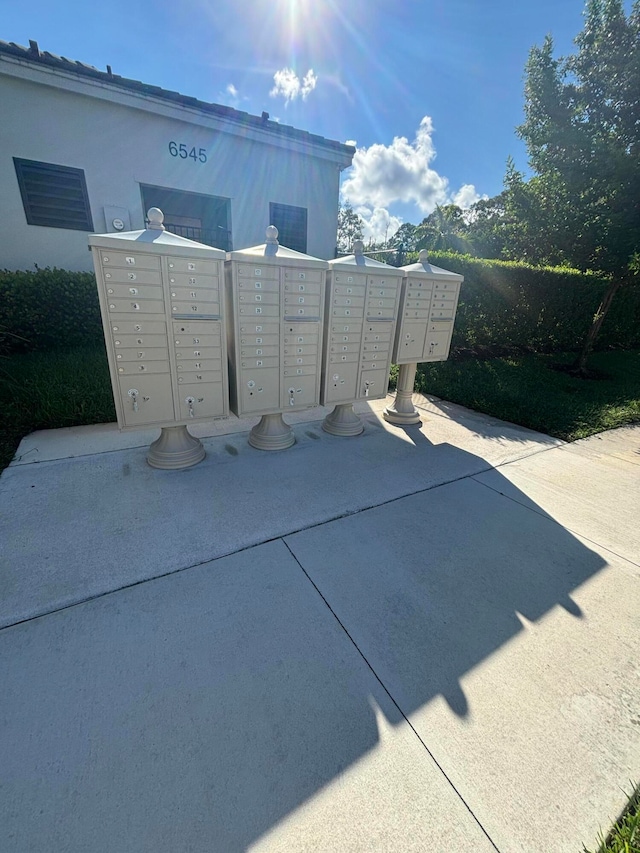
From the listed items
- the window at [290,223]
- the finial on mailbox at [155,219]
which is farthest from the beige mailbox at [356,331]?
the window at [290,223]

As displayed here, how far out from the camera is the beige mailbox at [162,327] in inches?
94.3

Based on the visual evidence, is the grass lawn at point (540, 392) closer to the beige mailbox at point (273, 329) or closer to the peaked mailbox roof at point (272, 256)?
the beige mailbox at point (273, 329)

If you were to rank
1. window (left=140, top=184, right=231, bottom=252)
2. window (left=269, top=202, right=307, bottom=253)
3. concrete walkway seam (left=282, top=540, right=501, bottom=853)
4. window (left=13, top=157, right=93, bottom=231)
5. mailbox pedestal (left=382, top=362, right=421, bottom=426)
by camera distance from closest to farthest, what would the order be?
concrete walkway seam (left=282, top=540, right=501, bottom=853)
mailbox pedestal (left=382, top=362, right=421, bottom=426)
window (left=13, top=157, right=93, bottom=231)
window (left=140, top=184, right=231, bottom=252)
window (left=269, top=202, right=307, bottom=253)

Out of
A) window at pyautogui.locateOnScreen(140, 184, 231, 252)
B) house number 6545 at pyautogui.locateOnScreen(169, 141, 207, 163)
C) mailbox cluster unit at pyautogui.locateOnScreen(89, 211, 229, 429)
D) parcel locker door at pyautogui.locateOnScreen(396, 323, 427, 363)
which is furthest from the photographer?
window at pyautogui.locateOnScreen(140, 184, 231, 252)

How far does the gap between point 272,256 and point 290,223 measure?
4.98 metres

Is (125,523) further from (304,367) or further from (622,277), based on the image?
(622,277)

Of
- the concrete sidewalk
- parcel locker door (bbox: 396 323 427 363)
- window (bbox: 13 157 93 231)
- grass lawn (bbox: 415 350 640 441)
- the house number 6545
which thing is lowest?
the concrete sidewalk

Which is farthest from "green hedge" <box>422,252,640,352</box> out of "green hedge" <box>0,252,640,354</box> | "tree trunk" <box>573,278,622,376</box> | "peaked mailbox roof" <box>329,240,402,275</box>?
"peaked mailbox roof" <box>329,240,402,275</box>

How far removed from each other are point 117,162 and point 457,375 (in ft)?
20.6

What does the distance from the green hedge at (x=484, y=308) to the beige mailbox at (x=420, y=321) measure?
Result: 2715 mm

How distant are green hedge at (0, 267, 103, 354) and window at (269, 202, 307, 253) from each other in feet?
11.9

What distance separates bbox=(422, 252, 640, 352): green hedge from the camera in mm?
6641

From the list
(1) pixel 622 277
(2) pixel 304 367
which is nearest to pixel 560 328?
(1) pixel 622 277

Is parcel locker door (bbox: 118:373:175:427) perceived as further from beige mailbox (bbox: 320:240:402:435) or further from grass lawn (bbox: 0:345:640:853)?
beige mailbox (bbox: 320:240:402:435)
